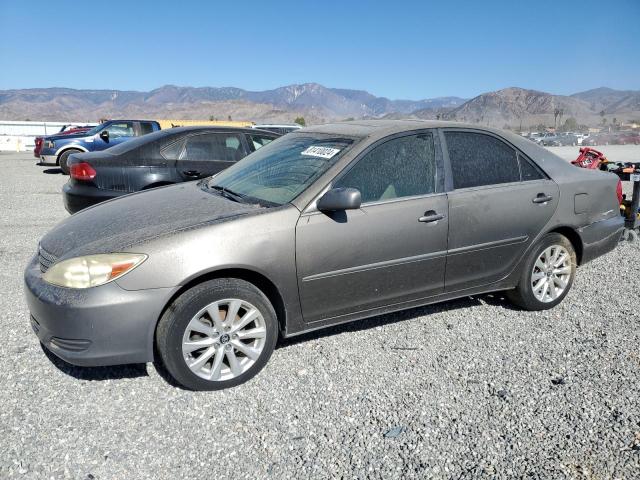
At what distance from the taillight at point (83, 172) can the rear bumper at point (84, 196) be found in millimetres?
100

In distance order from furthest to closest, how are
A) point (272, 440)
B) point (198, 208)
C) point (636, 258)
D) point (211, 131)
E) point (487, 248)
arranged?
1. point (211, 131)
2. point (636, 258)
3. point (487, 248)
4. point (198, 208)
5. point (272, 440)

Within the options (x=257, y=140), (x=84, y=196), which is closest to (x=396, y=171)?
(x=84, y=196)

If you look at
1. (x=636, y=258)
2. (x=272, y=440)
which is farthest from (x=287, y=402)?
(x=636, y=258)

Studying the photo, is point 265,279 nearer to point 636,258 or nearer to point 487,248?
point 487,248

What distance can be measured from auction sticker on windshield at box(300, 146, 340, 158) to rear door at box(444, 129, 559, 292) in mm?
912

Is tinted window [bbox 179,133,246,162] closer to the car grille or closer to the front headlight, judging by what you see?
the car grille

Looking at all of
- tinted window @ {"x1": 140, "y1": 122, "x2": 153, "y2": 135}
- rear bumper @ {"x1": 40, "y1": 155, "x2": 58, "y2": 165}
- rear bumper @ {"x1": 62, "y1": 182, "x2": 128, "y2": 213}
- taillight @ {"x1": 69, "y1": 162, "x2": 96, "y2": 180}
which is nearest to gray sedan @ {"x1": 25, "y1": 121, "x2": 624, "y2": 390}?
rear bumper @ {"x1": 62, "y1": 182, "x2": 128, "y2": 213}

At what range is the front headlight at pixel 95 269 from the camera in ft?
9.79

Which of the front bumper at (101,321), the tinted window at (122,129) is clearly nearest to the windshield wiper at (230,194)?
the front bumper at (101,321)

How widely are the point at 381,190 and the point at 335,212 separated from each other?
44 cm

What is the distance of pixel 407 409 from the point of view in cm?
307

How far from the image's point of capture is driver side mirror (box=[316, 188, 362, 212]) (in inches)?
131

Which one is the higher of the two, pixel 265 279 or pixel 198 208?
pixel 198 208

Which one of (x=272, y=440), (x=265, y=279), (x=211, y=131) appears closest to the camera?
(x=272, y=440)
